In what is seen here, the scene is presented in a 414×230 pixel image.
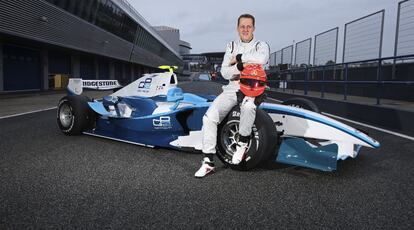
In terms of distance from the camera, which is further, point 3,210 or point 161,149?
point 161,149

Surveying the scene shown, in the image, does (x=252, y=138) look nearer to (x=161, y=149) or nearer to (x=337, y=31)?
(x=161, y=149)

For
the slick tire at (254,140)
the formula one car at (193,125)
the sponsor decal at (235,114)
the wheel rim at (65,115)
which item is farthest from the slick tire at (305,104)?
the wheel rim at (65,115)

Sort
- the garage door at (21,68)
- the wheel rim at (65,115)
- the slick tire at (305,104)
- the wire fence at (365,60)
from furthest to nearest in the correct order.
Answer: the garage door at (21,68) → the wire fence at (365,60) → the wheel rim at (65,115) → the slick tire at (305,104)

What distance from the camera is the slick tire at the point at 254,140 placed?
9.54 feet

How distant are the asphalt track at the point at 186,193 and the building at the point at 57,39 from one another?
2795mm

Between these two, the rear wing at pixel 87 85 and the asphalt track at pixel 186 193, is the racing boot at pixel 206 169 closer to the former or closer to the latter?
the asphalt track at pixel 186 193

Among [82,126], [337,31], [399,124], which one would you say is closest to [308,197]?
[82,126]

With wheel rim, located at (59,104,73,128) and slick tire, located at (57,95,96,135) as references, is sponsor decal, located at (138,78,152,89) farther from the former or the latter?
wheel rim, located at (59,104,73,128)

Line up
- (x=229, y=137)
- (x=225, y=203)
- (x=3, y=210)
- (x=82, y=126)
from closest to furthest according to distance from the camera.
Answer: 1. (x=3, y=210)
2. (x=225, y=203)
3. (x=229, y=137)
4. (x=82, y=126)

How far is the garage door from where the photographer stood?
1761cm

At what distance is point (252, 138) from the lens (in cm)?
297

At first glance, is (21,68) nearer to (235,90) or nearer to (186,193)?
(235,90)

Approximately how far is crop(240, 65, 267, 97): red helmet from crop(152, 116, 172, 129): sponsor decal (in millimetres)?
1148

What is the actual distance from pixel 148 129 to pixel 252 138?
1.51m
